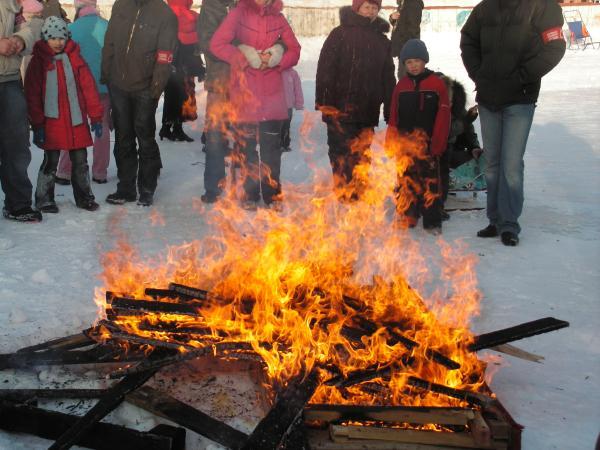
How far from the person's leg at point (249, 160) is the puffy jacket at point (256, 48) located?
15cm

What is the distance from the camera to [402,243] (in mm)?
6867

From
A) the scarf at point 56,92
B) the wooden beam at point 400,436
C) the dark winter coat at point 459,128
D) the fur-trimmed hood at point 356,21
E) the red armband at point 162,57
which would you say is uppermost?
the fur-trimmed hood at point 356,21

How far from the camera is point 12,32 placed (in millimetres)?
6934

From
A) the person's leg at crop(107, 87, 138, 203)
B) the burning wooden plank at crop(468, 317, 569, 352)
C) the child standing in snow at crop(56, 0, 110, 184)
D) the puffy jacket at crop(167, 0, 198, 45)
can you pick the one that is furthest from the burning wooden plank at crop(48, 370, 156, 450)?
the puffy jacket at crop(167, 0, 198, 45)

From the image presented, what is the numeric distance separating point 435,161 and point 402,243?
3.40 ft

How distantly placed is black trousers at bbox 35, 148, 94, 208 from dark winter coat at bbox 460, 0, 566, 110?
437cm

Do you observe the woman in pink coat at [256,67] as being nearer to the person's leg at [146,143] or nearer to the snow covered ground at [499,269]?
the person's leg at [146,143]

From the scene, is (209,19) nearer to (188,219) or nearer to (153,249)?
(188,219)

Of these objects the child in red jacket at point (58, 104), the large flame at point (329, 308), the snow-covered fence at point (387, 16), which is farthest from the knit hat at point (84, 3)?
the snow-covered fence at point (387, 16)

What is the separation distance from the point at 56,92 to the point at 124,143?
1.00 meters

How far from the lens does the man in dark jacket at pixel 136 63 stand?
7.74 metres

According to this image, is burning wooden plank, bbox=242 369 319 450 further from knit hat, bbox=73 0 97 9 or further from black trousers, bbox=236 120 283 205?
knit hat, bbox=73 0 97 9

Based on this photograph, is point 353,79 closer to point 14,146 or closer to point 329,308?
point 14,146

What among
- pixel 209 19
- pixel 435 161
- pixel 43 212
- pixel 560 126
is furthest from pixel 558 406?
pixel 560 126
